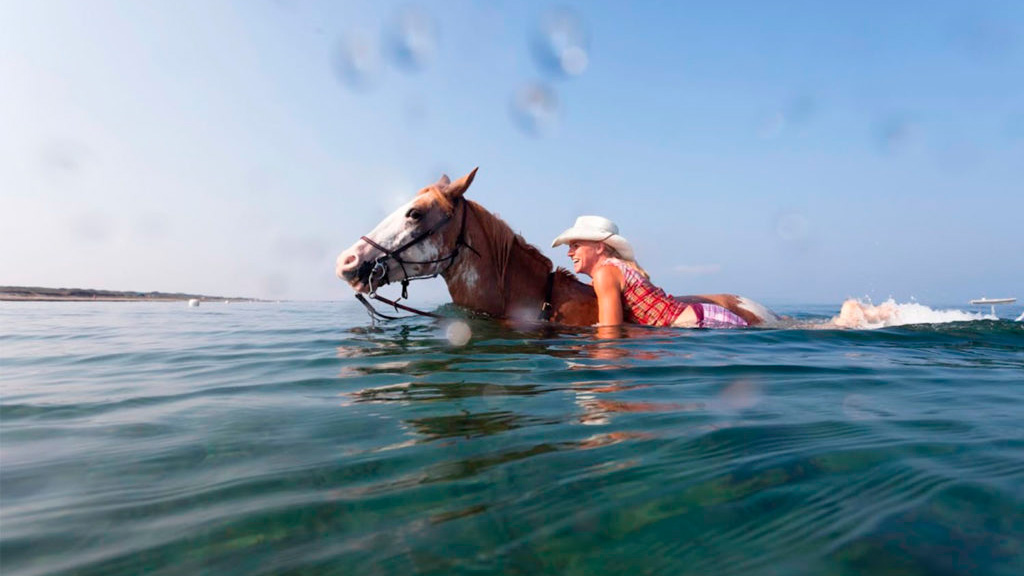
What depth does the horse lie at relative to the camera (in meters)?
6.40

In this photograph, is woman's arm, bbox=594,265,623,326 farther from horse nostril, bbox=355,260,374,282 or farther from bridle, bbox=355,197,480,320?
horse nostril, bbox=355,260,374,282

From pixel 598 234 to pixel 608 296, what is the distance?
84 cm

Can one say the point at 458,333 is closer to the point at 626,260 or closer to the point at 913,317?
the point at 626,260

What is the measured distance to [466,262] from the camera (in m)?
6.83

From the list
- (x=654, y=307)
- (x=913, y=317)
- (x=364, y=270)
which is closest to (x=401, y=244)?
(x=364, y=270)

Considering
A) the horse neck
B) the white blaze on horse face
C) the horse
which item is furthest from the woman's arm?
the white blaze on horse face

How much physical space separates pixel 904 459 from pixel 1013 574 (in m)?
0.87

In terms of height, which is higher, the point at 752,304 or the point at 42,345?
the point at 752,304

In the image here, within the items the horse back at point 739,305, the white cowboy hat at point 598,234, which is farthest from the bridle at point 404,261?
the horse back at point 739,305

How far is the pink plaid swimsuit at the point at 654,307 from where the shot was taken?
21.3 feet

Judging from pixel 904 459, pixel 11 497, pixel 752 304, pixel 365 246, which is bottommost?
pixel 11 497

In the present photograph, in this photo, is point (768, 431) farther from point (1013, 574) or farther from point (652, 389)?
point (1013, 574)

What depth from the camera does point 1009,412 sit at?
3.01 m

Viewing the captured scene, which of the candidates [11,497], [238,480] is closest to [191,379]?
[11,497]
